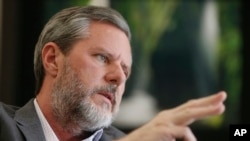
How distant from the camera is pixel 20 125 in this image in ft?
2.35

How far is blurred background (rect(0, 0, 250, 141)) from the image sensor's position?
1.49 metres

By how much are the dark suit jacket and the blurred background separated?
0.69 metres

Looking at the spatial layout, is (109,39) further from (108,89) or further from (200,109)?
(200,109)

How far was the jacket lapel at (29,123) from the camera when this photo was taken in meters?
0.71

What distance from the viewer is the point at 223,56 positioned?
156 cm

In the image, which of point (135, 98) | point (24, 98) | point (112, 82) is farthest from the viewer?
point (135, 98)

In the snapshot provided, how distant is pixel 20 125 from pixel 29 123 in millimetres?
13

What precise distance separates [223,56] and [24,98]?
61 centimetres

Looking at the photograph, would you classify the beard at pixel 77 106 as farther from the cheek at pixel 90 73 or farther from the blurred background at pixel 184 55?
the blurred background at pixel 184 55

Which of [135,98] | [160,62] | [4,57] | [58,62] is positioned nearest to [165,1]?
[160,62]

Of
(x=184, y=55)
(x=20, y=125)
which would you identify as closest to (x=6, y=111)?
(x=20, y=125)

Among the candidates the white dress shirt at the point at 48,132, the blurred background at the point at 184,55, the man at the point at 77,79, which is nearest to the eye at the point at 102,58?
the man at the point at 77,79

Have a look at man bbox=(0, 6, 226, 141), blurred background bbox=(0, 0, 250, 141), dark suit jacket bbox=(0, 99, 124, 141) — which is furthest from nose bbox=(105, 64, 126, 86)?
blurred background bbox=(0, 0, 250, 141)

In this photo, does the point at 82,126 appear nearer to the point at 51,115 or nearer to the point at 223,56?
the point at 51,115
